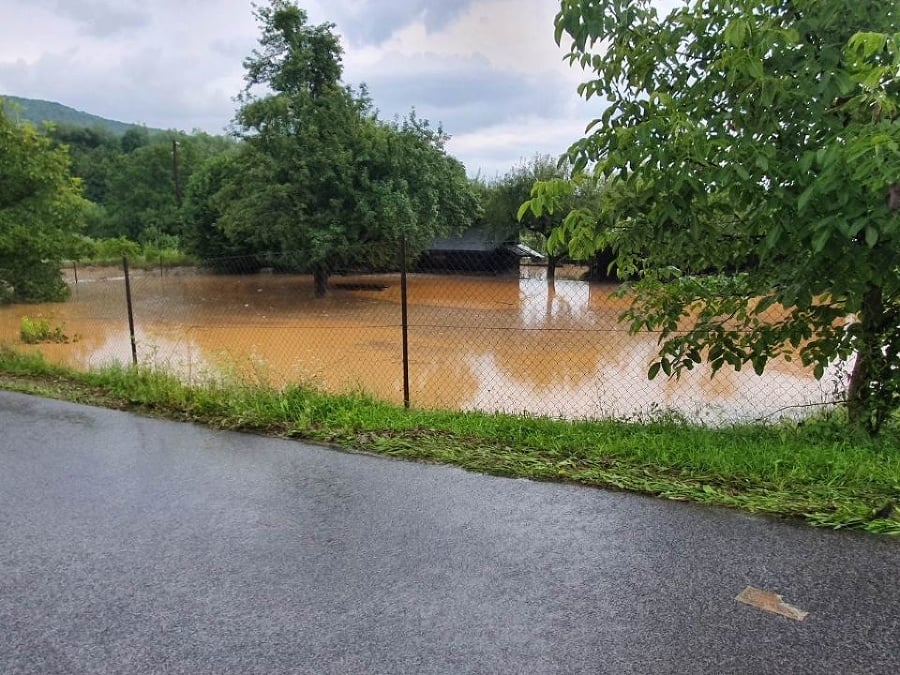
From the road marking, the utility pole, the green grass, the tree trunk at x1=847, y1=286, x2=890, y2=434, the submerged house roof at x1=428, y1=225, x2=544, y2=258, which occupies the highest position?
the utility pole

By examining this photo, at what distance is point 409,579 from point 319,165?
64.3ft

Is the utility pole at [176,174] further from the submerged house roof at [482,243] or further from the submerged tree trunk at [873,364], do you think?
the submerged tree trunk at [873,364]

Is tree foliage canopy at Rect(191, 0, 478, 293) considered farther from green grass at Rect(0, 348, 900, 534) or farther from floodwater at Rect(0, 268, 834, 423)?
green grass at Rect(0, 348, 900, 534)

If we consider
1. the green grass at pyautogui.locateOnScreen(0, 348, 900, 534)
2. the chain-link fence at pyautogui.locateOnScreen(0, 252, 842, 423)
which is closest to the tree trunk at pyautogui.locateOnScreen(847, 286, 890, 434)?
the green grass at pyautogui.locateOnScreen(0, 348, 900, 534)

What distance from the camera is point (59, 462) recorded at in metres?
4.04

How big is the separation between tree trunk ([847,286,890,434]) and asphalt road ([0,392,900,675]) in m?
1.64

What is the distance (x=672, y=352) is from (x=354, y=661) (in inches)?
119

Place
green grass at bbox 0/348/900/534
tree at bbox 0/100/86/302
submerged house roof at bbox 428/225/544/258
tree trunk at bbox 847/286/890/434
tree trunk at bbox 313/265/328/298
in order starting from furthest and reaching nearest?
1. submerged house roof at bbox 428/225/544/258
2. tree trunk at bbox 313/265/328/298
3. tree at bbox 0/100/86/302
4. tree trunk at bbox 847/286/890/434
5. green grass at bbox 0/348/900/534

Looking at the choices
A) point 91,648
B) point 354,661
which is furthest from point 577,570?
point 91,648

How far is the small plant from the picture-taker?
12.9 metres

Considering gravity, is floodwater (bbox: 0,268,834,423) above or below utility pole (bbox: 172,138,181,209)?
below

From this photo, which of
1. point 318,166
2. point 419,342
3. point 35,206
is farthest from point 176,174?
point 419,342

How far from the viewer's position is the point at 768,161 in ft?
10.0

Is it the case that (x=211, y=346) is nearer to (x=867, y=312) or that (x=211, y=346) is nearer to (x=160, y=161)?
(x=867, y=312)
